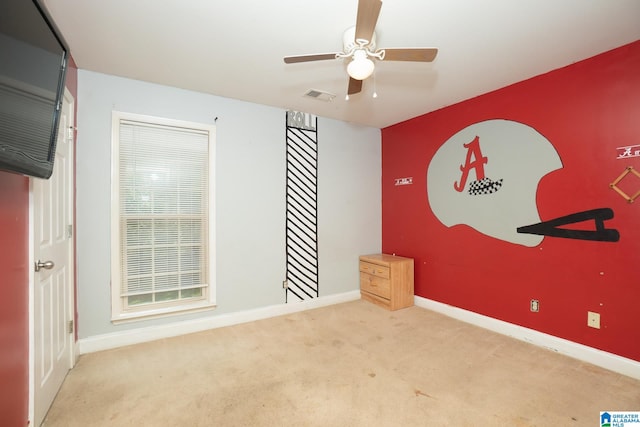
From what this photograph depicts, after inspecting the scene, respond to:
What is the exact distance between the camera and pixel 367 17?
4.79 ft

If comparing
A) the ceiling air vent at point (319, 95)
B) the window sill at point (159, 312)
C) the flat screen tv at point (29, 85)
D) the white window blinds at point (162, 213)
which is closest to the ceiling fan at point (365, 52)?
the ceiling air vent at point (319, 95)

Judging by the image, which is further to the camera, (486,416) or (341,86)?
(341,86)

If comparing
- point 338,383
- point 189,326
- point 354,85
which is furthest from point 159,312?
point 354,85

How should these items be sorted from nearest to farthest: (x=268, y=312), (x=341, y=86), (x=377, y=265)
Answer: (x=341, y=86)
(x=268, y=312)
(x=377, y=265)

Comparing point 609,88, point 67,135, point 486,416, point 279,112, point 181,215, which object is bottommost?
point 486,416

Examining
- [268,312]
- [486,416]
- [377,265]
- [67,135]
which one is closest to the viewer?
[486,416]

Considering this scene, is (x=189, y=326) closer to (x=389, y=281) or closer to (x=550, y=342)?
(x=389, y=281)

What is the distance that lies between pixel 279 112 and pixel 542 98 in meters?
2.74

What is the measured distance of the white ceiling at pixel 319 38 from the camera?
1782mm

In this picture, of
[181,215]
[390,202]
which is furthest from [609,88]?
[181,215]

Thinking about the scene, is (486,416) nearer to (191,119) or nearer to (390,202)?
(390,202)

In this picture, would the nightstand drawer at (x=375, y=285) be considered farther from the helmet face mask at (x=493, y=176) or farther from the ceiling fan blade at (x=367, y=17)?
the ceiling fan blade at (x=367, y=17)

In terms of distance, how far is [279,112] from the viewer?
3.49 meters

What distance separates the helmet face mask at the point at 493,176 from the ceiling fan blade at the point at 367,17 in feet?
6.78
